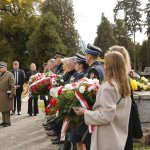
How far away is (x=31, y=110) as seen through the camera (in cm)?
1397

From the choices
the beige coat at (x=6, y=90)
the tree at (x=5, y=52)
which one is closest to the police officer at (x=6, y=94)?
the beige coat at (x=6, y=90)

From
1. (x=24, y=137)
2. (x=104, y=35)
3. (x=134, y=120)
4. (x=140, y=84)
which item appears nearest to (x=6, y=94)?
(x=24, y=137)

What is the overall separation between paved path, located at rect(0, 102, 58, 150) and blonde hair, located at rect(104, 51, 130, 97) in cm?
328

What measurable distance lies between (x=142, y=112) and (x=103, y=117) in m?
3.75

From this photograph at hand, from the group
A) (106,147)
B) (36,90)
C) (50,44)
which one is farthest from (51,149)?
(50,44)

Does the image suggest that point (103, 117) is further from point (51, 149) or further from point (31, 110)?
point (31, 110)

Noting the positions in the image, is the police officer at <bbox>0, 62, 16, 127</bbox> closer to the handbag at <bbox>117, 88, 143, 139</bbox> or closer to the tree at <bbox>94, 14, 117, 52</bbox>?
the handbag at <bbox>117, 88, 143, 139</bbox>

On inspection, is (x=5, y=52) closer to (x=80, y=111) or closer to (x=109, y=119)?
(x=80, y=111)

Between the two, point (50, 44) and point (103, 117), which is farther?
point (50, 44)

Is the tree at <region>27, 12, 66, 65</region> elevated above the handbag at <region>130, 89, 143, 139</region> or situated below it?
above

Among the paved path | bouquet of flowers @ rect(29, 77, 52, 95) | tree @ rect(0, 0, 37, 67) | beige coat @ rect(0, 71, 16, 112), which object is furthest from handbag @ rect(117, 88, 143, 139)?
tree @ rect(0, 0, 37, 67)

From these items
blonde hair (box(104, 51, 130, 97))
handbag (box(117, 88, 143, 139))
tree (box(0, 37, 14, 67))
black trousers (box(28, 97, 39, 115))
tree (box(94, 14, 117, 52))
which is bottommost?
black trousers (box(28, 97, 39, 115))

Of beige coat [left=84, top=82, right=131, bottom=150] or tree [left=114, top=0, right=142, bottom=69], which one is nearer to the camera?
beige coat [left=84, top=82, right=131, bottom=150]

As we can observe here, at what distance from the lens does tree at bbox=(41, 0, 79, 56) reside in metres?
54.5
